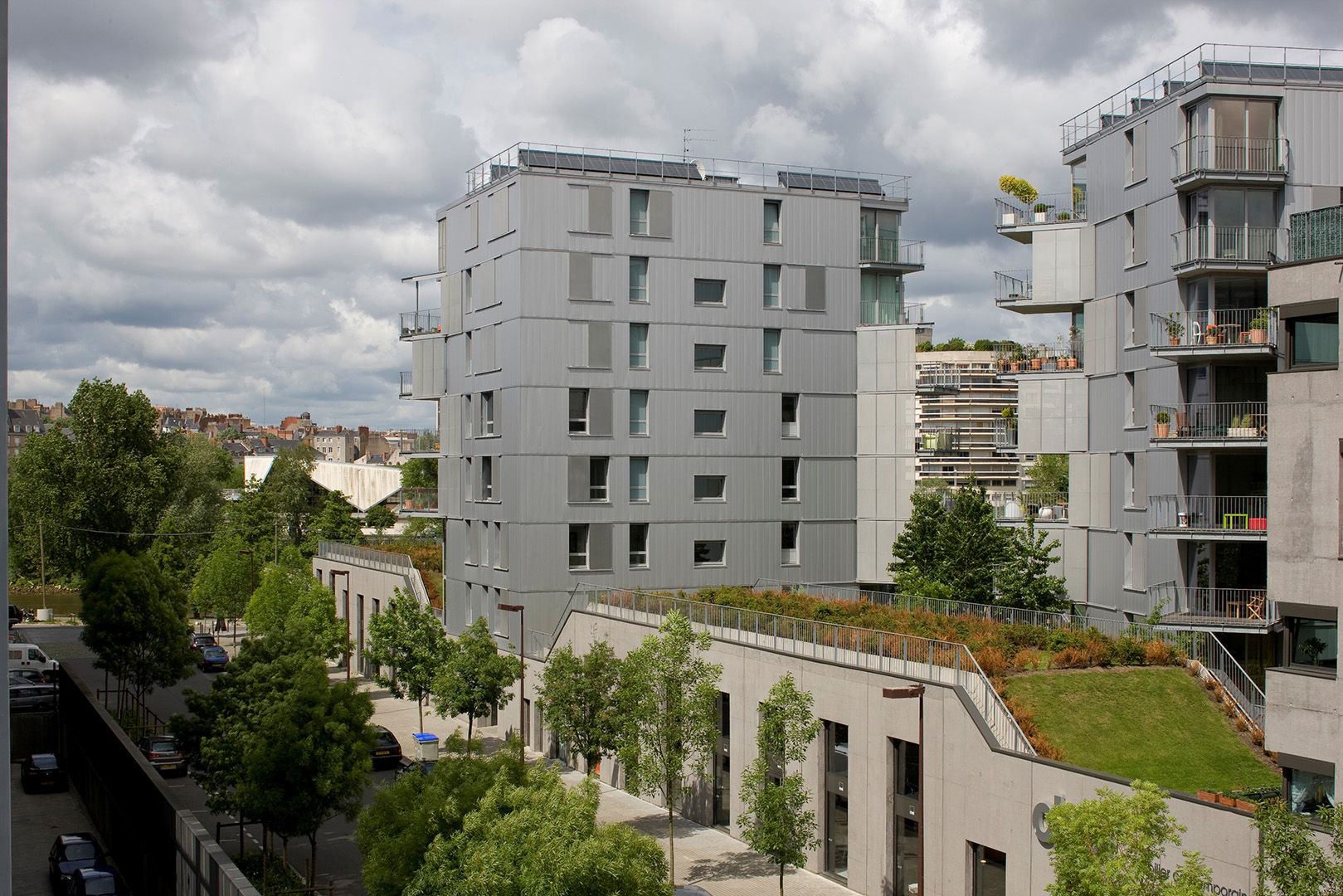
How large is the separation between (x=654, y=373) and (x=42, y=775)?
90.1 feet

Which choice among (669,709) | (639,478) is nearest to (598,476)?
(639,478)

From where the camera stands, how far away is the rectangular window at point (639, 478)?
A: 159 feet

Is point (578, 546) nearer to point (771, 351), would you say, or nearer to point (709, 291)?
point (771, 351)

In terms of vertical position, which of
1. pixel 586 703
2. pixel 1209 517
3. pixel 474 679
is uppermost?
pixel 1209 517

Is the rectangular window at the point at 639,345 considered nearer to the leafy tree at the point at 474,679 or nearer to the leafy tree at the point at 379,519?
the leafy tree at the point at 474,679

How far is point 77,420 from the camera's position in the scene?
308ft

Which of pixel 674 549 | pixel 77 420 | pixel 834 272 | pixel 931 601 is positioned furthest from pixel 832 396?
pixel 77 420

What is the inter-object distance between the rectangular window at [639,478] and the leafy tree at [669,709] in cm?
1364

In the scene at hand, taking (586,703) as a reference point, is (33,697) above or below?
below

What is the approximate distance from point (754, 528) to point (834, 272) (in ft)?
39.3

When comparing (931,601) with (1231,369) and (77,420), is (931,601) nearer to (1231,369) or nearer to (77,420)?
(1231,369)

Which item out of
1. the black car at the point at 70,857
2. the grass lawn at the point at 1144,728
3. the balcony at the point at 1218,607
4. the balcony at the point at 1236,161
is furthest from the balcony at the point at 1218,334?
the black car at the point at 70,857

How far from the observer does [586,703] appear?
3788 centimetres

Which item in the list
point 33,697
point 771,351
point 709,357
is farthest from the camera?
point 33,697
